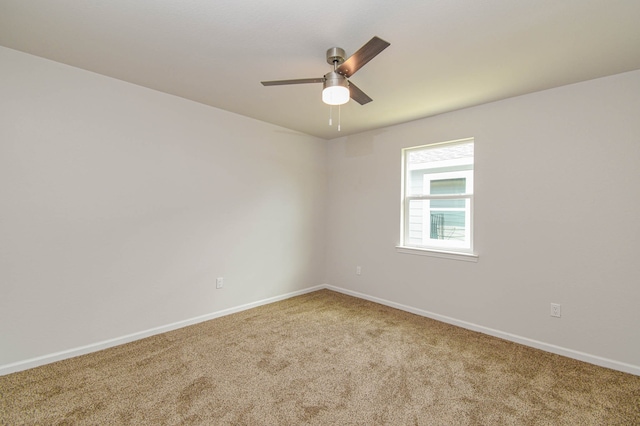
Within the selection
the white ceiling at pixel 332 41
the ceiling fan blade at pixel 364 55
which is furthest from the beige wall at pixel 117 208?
the ceiling fan blade at pixel 364 55

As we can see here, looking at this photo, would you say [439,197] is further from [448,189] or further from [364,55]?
[364,55]

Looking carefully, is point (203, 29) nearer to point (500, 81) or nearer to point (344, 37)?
point (344, 37)

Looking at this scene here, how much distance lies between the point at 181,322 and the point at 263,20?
9.70ft

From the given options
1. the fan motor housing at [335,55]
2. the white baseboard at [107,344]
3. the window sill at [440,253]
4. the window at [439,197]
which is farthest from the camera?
the window at [439,197]

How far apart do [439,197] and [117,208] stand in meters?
3.51

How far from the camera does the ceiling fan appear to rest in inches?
62.7

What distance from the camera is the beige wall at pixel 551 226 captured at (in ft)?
7.68

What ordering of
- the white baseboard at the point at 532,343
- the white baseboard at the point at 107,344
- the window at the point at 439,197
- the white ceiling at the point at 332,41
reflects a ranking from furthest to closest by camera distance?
the window at the point at 439,197
the white baseboard at the point at 532,343
the white baseboard at the point at 107,344
the white ceiling at the point at 332,41

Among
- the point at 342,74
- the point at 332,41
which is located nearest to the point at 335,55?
the point at 332,41

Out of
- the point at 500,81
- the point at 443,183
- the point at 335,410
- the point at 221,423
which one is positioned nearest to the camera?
the point at 221,423

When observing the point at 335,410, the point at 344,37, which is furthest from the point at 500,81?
the point at 335,410

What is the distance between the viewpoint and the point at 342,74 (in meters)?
1.87

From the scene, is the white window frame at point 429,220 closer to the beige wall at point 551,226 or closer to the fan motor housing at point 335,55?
the beige wall at point 551,226

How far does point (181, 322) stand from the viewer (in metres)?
3.05
